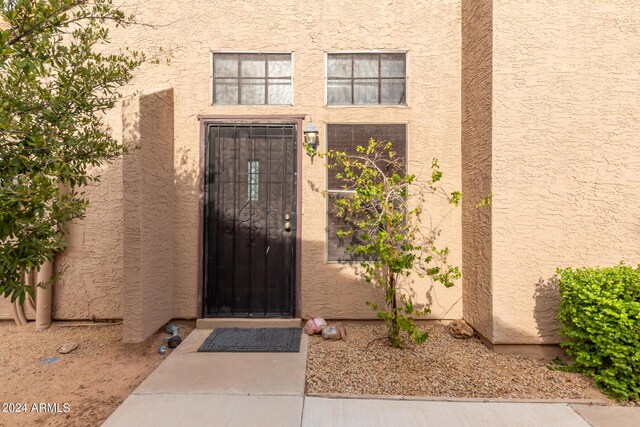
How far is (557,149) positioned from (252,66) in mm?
4054

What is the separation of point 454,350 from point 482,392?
0.82 metres

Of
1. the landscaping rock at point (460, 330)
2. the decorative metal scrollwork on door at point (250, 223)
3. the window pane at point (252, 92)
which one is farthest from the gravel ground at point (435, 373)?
the window pane at point (252, 92)

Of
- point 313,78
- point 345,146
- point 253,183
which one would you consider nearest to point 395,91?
point 345,146

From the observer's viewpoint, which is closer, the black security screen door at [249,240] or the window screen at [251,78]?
the black security screen door at [249,240]

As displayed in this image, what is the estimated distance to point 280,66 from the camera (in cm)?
469

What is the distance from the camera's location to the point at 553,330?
363 centimetres

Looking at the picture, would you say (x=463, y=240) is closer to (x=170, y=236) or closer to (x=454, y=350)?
(x=454, y=350)

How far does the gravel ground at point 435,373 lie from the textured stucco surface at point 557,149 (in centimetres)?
37

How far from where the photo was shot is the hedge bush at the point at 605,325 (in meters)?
2.86

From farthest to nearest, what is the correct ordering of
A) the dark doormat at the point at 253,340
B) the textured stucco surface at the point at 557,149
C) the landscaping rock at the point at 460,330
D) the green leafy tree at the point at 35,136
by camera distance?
the landscaping rock at the point at 460,330 → the dark doormat at the point at 253,340 → the textured stucco surface at the point at 557,149 → the green leafy tree at the point at 35,136

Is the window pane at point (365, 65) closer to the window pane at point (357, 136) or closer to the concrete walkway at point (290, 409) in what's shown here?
the window pane at point (357, 136)

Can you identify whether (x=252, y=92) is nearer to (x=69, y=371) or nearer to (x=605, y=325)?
(x=69, y=371)

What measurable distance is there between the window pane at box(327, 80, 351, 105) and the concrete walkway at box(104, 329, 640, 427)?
140 inches

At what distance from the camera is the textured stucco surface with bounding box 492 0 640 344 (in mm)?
3623
